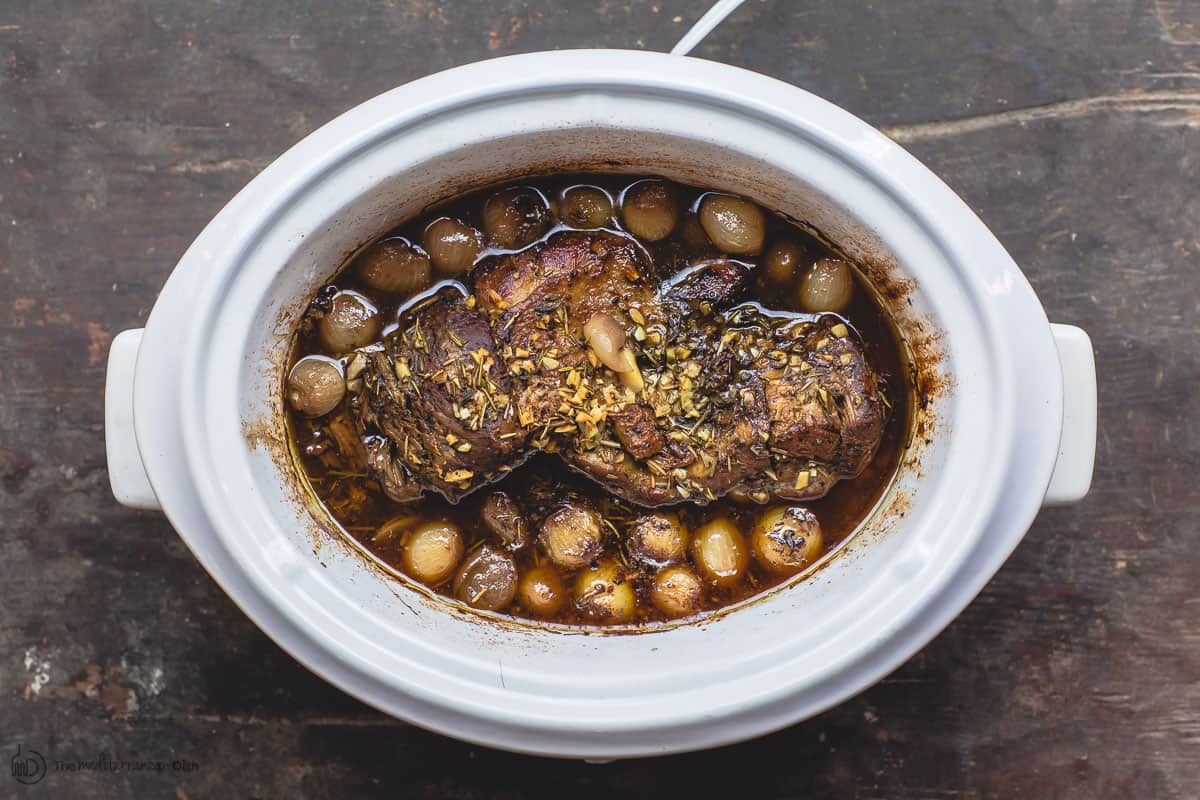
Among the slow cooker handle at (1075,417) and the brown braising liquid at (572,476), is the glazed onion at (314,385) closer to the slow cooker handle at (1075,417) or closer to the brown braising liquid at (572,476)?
the brown braising liquid at (572,476)

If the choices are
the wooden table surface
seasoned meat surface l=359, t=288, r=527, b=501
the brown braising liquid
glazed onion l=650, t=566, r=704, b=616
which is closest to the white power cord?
the wooden table surface

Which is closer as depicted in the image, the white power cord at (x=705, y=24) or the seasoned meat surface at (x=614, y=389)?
the seasoned meat surface at (x=614, y=389)

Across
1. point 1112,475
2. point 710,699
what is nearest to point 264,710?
point 710,699

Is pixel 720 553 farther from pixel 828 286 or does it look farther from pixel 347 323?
pixel 347 323

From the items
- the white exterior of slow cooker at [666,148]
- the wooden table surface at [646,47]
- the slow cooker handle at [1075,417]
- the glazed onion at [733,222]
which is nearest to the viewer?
the white exterior of slow cooker at [666,148]

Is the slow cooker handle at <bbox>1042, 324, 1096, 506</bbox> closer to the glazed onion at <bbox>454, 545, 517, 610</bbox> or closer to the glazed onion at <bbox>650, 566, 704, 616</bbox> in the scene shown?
the glazed onion at <bbox>650, 566, 704, 616</bbox>

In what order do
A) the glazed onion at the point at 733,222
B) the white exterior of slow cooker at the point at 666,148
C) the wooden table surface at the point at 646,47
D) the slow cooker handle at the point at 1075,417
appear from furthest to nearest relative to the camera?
the wooden table surface at the point at 646,47, the glazed onion at the point at 733,222, the slow cooker handle at the point at 1075,417, the white exterior of slow cooker at the point at 666,148

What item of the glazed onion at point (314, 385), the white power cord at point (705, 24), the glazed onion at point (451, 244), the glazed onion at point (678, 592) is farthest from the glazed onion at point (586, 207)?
the glazed onion at point (678, 592)
